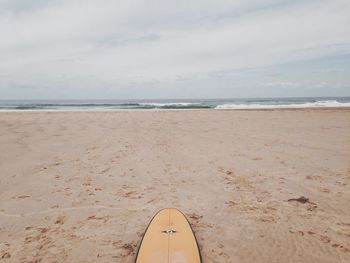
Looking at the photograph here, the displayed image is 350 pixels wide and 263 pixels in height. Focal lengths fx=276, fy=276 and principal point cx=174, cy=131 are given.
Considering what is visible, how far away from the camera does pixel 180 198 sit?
14.5 feet

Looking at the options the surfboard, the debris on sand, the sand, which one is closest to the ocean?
the sand

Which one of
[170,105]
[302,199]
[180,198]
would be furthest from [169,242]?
[170,105]

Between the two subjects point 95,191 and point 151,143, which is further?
point 151,143

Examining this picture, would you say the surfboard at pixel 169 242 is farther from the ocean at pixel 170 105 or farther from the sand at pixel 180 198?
the ocean at pixel 170 105

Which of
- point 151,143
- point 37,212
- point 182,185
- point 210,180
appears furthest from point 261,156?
point 37,212

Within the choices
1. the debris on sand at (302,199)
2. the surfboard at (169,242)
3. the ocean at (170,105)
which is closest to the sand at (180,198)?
the debris on sand at (302,199)

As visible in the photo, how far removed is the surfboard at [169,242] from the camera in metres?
2.71

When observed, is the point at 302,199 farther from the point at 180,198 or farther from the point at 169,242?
the point at 169,242

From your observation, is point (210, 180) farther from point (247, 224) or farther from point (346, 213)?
point (346, 213)

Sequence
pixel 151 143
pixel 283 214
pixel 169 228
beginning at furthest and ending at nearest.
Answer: pixel 151 143
pixel 283 214
pixel 169 228

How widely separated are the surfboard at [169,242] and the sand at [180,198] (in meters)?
0.18

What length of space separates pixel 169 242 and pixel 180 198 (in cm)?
144

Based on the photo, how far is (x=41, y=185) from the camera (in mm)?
4957

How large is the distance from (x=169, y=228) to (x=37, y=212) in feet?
6.60
